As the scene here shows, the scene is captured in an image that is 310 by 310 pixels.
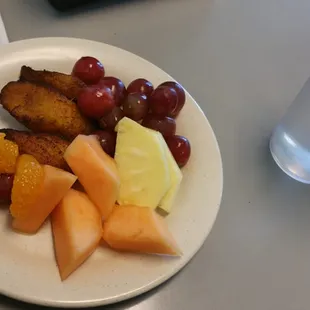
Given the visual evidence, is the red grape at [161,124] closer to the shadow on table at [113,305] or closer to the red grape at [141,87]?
the red grape at [141,87]

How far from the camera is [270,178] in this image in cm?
104

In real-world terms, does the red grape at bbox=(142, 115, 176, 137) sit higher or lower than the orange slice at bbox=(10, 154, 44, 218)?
higher

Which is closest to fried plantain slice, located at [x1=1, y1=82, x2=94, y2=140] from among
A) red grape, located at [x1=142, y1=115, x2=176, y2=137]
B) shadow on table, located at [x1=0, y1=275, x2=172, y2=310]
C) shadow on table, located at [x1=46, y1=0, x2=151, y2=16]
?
red grape, located at [x1=142, y1=115, x2=176, y2=137]

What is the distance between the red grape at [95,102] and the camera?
34.9 inches

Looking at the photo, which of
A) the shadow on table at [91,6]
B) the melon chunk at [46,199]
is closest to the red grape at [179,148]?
the melon chunk at [46,199]

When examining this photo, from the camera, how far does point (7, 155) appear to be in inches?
30.5

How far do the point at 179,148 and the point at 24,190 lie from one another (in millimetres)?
301

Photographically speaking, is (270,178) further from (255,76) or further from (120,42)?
(120,42)

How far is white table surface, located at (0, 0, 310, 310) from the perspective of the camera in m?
0.87

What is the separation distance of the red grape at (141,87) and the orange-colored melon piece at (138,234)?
271mm

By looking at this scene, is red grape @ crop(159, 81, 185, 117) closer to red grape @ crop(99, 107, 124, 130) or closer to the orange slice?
red grape @ crop(99, 107, 124, 130)

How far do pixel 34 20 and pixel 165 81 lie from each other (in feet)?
1.29

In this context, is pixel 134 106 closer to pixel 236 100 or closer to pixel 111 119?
pixel 111 119

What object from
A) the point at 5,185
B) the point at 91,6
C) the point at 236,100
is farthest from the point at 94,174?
the point at 91,6
